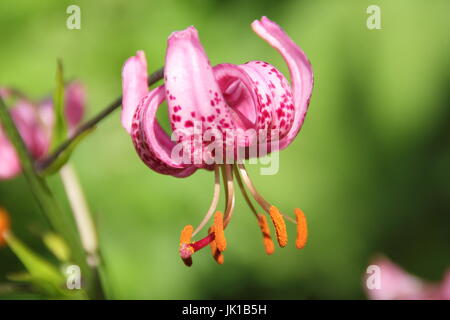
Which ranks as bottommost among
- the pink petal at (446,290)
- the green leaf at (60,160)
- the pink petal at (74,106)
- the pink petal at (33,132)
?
the pink petal at (446,290)

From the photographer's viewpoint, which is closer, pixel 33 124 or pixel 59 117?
pixel 59 117

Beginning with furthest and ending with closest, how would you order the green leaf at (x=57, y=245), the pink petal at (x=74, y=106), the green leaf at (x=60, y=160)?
the pink petal at (x=74, y=106) → the green leaf at (x=57, y=245) → the green leaf at (x=60, y=160)

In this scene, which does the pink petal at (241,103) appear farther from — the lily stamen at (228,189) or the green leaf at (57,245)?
the green leaf at (57,245)

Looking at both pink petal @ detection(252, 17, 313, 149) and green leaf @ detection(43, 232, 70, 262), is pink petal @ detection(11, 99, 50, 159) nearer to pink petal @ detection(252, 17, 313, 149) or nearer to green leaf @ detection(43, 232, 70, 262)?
green leaf @ detection(43, 232, 70, 262)

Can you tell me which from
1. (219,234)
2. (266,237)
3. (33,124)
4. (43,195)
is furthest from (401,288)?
(33,124)

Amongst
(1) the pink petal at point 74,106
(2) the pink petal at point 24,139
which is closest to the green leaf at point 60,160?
(2) the pink petal at point 24,139

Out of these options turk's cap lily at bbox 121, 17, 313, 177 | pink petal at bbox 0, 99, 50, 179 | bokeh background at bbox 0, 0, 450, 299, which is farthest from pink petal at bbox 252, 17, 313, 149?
bokeh background at bbox 0, 0, 450, 299

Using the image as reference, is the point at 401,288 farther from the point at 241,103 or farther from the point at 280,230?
the point at 241,103

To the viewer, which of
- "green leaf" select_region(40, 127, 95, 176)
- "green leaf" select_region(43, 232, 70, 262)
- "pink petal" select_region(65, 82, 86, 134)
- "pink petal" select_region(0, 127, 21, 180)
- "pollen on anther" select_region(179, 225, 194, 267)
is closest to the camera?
"pollen on anther" select_region(179, 225, 194, 267)
